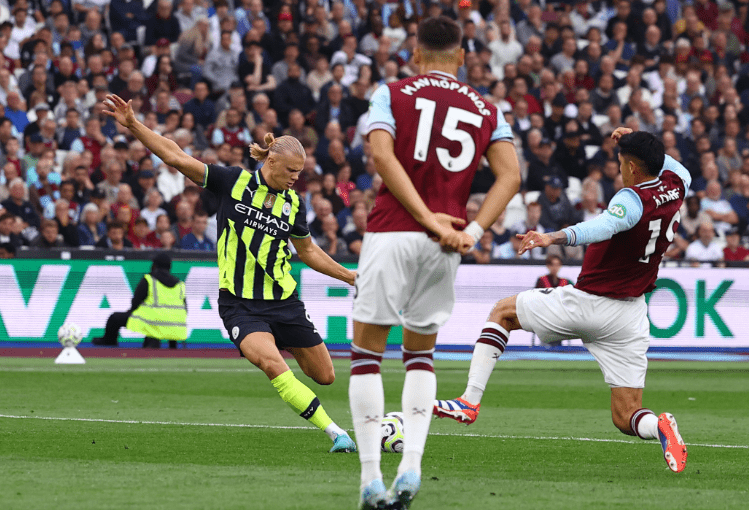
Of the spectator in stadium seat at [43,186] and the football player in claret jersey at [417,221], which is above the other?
the football player in claret jersey at [417,221]

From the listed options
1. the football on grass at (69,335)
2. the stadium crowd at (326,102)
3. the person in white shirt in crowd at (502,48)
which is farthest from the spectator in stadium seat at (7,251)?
the person in white shirt in crowd at (502,48)

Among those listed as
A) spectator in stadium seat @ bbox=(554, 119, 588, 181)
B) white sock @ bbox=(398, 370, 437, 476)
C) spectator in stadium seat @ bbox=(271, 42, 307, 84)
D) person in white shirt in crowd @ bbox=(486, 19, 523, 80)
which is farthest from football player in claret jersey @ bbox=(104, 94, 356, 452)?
person in white shirt in crowd @ bbox=(486, 19, 523, 80)

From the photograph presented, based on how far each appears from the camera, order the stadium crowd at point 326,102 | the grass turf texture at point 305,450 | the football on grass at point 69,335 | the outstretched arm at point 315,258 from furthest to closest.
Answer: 1. the stadium crowd at point 326,102
2. the football on grass at point 69,335
3. the outstretched arm at point 315,258
4. the grass turf texture at point 305,450

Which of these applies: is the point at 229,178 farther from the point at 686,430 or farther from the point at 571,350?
the point at 571,350

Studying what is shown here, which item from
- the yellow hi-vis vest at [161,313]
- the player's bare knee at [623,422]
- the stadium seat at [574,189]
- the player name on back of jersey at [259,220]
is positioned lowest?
the yellow hi-vis vest at [161,313]

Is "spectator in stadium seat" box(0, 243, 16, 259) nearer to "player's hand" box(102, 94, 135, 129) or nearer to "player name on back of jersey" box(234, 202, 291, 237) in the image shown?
"player name on back of jersey" box(234, 202, 291, 237)


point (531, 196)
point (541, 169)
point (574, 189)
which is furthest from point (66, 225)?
point (574, 189)

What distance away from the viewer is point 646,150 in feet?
23.3

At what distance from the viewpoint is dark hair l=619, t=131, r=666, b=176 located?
279 inches

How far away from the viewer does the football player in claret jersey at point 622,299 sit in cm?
707

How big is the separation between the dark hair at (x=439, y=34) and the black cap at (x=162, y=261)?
11.9 meters

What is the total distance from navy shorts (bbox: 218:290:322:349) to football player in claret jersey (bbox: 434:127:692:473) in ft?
4.08

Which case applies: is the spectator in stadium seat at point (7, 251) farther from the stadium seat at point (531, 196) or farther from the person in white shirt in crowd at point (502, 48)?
the person in white shirt in crowd at point (502, 48)

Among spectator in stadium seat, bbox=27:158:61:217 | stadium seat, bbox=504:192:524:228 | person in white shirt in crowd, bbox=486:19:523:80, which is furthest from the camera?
person in white shirt in crowd, bbox=486:19:523:80
